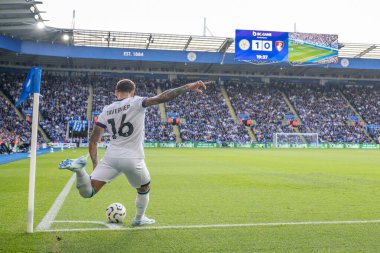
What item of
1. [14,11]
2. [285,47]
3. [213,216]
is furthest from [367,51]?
[213,216]

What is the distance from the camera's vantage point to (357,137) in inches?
2127

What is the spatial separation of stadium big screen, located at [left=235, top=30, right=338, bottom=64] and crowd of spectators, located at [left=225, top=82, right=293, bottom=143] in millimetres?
11509

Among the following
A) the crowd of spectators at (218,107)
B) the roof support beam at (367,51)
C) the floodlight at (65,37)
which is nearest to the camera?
the floodlight at (65,37)

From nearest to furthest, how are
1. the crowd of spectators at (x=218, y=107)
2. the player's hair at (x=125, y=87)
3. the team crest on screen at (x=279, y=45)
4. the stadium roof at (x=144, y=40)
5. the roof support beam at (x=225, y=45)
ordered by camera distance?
the player's hair at (x=125, y=87) < the stadium roof at (x=144, y=40) < the team crest on screen at (x=279, y=45) < the roof support beam at (x=225, y=45) < the crowd of spectators at (x=218, y=107)

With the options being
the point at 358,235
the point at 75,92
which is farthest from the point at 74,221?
the point at 75,92

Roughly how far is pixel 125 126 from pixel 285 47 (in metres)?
42.6

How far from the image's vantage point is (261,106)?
57250mm

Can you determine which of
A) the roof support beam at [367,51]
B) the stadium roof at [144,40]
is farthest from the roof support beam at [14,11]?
the roof support beam at [367,51]

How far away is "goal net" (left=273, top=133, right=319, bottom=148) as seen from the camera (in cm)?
5138

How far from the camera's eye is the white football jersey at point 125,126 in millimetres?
5270

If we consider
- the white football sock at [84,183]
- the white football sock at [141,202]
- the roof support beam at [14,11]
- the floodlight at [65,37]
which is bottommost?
the white football sock at [141,202]

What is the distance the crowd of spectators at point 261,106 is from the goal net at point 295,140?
3.69 ft

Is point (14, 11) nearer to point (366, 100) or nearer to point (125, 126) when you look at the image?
point (125, 126)

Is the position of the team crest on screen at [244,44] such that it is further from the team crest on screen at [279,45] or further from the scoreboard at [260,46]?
the team crest on screen at [279,45]
